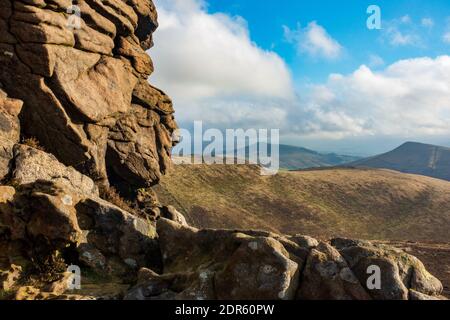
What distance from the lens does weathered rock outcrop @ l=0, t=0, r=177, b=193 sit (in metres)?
26.9

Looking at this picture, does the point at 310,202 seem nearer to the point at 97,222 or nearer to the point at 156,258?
the point at 156,258

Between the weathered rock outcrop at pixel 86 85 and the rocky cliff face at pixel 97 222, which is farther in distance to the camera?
the weathered rock outcrop at pixel 86 85

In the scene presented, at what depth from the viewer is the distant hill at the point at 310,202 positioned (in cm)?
9981

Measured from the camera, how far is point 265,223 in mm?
100312

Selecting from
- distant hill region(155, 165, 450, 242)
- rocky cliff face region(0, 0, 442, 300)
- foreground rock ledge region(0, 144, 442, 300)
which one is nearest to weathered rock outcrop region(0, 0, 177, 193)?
rocky cliff face region(0, 0, 442, 300)

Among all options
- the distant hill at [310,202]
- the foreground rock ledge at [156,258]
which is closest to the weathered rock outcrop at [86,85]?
the foreground rock ledge at [156,258]

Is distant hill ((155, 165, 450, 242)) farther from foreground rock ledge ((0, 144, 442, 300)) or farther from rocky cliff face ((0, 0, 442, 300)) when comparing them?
foreground rock ledge ((0, 144, 442, 300))

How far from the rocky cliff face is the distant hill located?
199 ft

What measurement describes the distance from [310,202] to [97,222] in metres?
105

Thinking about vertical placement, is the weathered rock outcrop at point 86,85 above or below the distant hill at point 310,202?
above

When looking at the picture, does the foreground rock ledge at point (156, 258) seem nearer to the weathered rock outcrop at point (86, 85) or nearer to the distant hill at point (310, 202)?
the weathered rock outcrop at point (86, 85)

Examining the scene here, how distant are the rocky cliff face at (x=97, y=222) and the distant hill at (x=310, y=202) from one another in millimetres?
60781

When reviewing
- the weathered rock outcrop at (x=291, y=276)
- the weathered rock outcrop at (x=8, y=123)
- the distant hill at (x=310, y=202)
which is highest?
the weathered rock outcrop at (x=8, y=123)

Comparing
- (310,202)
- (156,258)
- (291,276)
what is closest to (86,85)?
(156,258)
